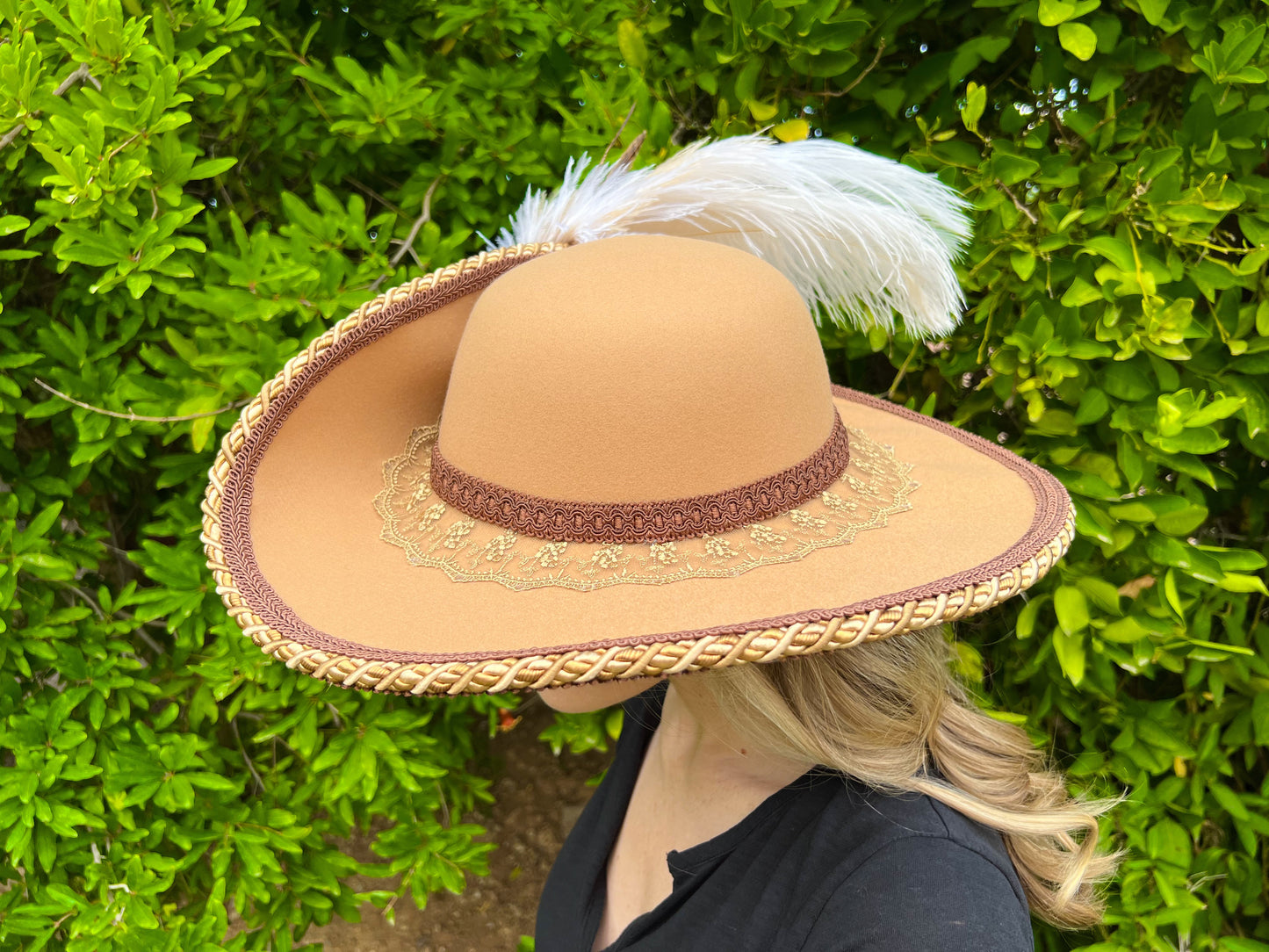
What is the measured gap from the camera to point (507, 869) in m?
3.05

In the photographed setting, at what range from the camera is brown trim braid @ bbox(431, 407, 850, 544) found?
985 mm

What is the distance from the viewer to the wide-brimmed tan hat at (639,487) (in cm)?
91

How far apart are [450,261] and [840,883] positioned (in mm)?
1427

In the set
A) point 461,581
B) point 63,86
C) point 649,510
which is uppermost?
point 63,86

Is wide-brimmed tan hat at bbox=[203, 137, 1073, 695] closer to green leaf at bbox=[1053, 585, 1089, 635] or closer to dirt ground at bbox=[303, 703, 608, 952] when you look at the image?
green leaf at bbox=[1053, 585, 1089, 635]

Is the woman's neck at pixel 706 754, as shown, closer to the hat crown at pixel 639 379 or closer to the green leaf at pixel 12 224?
the hat crown at pixel 639 379

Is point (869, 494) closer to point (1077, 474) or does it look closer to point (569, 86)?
point (1077, 474)

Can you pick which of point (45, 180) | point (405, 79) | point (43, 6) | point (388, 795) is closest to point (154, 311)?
point (45, 180)

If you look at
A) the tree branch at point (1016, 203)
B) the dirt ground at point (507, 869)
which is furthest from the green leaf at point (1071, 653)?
the dirt ground at point (507, 869)

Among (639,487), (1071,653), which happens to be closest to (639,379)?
(639,487)

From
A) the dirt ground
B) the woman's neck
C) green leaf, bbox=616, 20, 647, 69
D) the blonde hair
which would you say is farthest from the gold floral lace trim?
the dirt ground

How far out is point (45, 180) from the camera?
139 cm

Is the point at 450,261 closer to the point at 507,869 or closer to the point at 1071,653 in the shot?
the point at 1071,653

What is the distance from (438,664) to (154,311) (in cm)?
123
